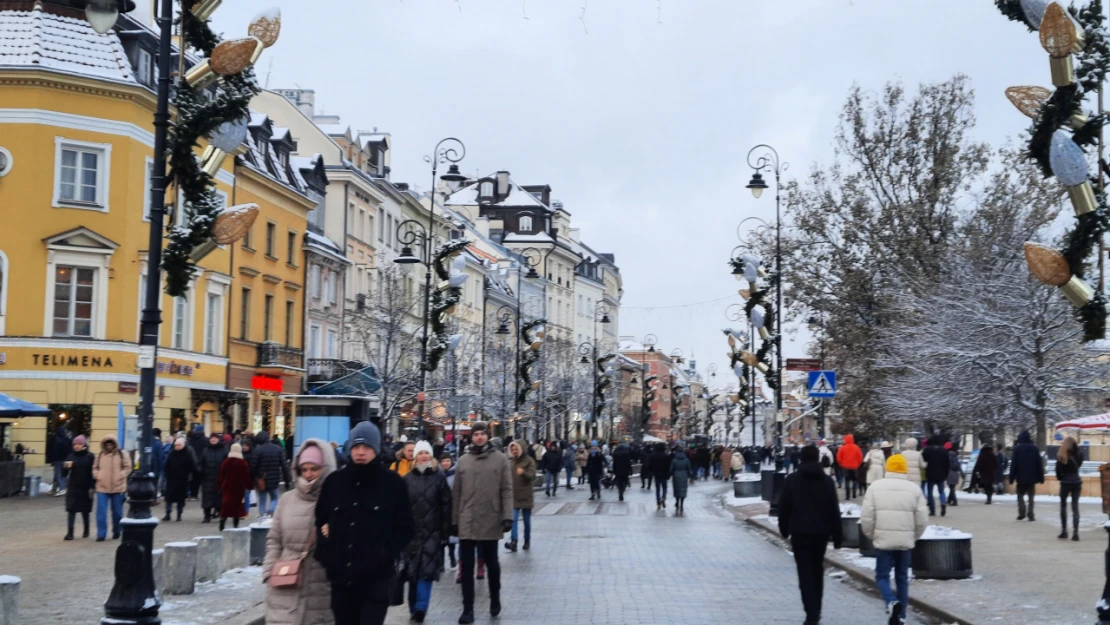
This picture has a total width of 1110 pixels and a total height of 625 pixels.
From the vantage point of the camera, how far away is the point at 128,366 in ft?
136

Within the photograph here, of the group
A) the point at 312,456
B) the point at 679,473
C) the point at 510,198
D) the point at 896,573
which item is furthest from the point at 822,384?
the point at 510,198

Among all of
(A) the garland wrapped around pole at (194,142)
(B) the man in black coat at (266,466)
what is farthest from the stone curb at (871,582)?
(B) the man in black coat at (266,466)

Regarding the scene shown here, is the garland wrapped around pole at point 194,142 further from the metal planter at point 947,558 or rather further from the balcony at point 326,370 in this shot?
the balcony at point 326,370

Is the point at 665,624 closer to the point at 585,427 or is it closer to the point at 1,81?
the point at 1,81

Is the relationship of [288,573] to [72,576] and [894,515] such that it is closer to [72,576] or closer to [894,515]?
[894,515]

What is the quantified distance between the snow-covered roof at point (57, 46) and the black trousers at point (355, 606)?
33632mm

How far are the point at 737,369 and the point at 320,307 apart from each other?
22192 mm

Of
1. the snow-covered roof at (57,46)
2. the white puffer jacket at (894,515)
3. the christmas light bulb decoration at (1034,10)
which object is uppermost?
the snow-covered roof at (57,46)

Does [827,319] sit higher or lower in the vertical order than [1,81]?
lower

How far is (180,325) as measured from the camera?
47000mm

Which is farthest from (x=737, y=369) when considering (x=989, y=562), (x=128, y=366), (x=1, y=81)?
(x=989, y=562)

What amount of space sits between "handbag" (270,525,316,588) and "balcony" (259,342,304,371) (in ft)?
153

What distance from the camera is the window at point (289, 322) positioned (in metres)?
57.6

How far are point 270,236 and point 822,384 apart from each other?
3090 centimetres
